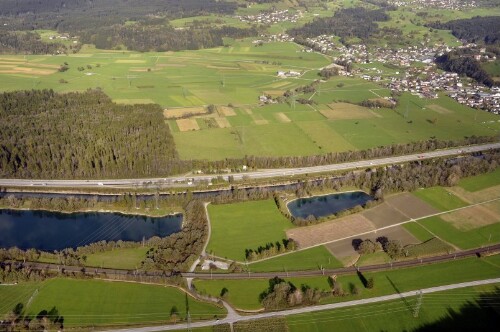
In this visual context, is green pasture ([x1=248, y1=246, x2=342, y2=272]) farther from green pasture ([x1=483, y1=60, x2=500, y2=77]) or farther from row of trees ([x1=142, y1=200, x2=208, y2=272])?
green pasture ([x1=483, y1=60, x2=500, y2=77])

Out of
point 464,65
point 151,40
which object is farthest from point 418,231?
point 151,40

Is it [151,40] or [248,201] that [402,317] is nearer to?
[248,201]

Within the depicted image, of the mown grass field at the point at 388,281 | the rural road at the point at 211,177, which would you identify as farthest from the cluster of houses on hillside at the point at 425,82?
the mown grass field at the point at 388,281

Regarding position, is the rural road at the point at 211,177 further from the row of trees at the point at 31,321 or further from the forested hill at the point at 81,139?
the row of trees at the point at 31,321

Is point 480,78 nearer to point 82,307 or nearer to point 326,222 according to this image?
point 326,222

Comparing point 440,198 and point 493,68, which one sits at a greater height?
point 493,68
